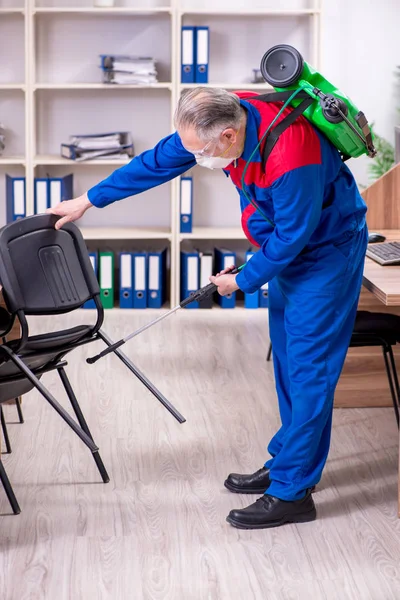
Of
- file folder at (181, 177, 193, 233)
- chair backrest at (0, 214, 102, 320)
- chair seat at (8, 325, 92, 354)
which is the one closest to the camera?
chair backrest at (0, 214, 102, 320)

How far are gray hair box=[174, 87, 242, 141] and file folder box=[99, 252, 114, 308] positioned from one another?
285 cm

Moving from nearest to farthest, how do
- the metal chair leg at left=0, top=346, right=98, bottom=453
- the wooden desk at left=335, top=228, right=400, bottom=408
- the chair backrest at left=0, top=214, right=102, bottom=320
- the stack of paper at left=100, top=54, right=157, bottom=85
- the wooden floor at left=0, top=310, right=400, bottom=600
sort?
the wooden floor at left=0, top=310, right=400, bottom=600 < the metal chair leg at left=0, top=346, right=98, bottom=453 < the chair backrest at left=0, top=214, right=102, bottom=320 < the wooden desk at left=335, top=228, right=400, bottom=408 < the stack of paper at left=100, top=54, right=157, bottom=85

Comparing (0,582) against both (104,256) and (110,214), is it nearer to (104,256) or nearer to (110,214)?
(104,256)

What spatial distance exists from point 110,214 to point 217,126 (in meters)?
3.17

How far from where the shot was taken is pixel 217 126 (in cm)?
219

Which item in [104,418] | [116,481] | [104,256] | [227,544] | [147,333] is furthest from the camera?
[104,256]

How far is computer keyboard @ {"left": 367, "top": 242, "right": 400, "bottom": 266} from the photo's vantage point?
2.86 meters

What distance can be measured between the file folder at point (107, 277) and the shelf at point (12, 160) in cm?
68

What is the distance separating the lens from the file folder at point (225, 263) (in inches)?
198

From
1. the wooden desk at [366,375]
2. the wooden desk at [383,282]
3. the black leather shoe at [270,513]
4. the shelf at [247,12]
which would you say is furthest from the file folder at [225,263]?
the black leather shoe at [270,513]

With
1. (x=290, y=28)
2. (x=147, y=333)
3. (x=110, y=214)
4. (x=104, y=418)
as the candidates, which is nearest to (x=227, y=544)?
(x=104, y=418)

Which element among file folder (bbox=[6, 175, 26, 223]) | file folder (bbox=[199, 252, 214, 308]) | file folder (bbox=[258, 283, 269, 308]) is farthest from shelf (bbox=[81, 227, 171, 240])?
file folder (bbox=[258, 283, 269, 308])

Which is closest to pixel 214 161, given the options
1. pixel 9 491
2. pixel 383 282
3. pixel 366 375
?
pixel 383 282

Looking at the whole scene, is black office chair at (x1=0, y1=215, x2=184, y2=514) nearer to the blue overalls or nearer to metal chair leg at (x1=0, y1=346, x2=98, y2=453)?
metal chair leg at (x1=0, y1=346, x2=98, y2=453)
